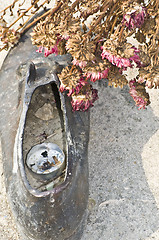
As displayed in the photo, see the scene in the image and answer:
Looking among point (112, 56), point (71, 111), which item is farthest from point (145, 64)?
point (71, 111)

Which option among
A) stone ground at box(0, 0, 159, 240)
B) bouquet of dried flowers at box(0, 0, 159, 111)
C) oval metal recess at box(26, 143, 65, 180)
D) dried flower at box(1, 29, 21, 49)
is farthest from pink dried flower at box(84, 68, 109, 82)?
dried flower at box(1, 29, 21, 49)

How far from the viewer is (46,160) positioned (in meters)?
1.77

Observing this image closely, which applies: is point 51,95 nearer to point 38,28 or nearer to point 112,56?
point 38,28

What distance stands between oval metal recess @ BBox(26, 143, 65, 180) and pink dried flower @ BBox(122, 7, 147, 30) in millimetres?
677

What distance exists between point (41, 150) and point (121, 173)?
0.43 meters

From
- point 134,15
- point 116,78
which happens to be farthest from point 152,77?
point 134,15

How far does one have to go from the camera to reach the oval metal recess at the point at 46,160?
1.70 m

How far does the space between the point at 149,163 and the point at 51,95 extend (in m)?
0.62

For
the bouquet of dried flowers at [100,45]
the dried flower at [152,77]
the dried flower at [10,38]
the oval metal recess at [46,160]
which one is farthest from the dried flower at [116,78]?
the dried flower at [10,38]

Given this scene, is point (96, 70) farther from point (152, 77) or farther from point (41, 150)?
point (41, 150)

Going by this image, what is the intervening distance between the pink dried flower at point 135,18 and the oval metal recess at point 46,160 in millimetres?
677

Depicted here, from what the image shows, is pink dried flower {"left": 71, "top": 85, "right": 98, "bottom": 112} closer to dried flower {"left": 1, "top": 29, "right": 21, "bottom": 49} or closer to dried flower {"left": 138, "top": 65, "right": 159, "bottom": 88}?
dried flower {"left": 138, "top": 65, "right": 159, "bottom": 88}

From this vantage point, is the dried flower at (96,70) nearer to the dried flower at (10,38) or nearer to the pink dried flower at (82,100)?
the pink dried flower at (82,100)

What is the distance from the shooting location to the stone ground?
172cm
